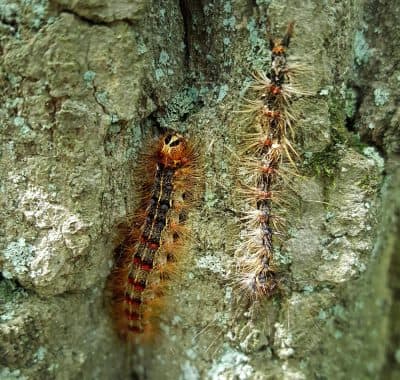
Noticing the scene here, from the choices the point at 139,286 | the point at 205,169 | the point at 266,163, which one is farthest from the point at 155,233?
the point at 266,163

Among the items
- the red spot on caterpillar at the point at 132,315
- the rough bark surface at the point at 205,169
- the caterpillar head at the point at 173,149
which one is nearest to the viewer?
the rough bark surface at the point at 205,169

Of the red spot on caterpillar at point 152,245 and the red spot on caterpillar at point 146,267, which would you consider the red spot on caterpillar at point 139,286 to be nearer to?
the red spot on caterpillar at point 146,267

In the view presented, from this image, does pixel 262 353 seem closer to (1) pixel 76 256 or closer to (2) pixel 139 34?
(1) pixel 76 256

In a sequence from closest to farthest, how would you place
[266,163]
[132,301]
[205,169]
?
[266,163] → [205,169] → [132,301]

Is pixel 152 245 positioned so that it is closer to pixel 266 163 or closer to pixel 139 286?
pixel 139 286

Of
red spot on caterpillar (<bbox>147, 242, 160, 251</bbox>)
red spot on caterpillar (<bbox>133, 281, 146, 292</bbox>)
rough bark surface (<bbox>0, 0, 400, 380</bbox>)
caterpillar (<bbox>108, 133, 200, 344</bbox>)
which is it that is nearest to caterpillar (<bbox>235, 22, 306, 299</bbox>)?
rough bark surface (<bbox>0, 0, 400, 380</bbox>)

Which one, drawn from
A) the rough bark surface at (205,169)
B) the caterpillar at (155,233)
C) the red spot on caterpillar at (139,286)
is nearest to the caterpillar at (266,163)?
the rough bark surface at (205,169)

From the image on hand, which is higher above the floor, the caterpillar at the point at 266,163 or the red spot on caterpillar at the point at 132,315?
the caterpillar at the point at 266,163
